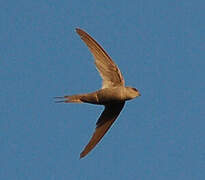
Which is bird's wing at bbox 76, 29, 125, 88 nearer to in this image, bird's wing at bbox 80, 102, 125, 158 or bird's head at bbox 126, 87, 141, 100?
bird's head at bbox 126, 87, 141, 100

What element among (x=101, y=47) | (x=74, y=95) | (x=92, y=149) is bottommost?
(x=92, y=149)

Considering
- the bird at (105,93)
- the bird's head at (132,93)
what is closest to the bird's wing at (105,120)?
the bird at (105,93)

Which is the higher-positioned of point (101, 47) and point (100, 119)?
point (101, 47)

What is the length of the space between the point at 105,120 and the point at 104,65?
92 centimetres

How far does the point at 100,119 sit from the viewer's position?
465 inches

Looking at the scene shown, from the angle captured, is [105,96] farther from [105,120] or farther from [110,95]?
[105,120]

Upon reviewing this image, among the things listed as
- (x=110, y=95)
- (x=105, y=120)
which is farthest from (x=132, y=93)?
(x=105, y=120)

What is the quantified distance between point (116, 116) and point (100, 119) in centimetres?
26

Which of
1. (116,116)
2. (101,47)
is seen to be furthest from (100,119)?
(101,47)

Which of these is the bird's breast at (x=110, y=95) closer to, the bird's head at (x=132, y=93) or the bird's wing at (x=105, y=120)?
the bird's head at (x=132, y=93)

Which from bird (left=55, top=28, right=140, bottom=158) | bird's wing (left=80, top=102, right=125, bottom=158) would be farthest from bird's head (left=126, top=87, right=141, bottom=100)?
bird's wing (left=80, top=102, right=125, bottom=158)

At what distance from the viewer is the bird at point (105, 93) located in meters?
11.3

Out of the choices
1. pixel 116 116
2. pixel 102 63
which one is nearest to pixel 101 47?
pixel 102 63

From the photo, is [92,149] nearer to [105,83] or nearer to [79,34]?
[105,83]
